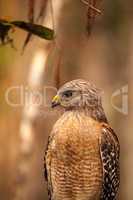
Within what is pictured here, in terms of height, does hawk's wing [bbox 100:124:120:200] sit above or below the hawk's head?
below

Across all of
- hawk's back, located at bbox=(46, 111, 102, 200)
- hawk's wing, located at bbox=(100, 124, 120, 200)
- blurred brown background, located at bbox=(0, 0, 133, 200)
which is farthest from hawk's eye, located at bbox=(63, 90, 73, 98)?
blurred brown background, located at bbox=(0, 0, 133, 200)

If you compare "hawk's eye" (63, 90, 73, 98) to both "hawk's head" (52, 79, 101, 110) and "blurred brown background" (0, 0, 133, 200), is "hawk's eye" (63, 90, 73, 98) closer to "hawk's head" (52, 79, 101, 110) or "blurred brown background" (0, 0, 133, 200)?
"hawk's head" (52, 79, 101, 110)

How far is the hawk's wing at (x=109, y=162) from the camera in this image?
7641 mm

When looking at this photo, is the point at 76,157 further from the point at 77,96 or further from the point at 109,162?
the point at 77,96

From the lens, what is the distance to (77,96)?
7.61 metres

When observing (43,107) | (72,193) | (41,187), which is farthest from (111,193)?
(41,187)

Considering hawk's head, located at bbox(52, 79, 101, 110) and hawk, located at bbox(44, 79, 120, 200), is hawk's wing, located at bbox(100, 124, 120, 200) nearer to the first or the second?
hawk, located at bbox(44, 79, 120, 200)

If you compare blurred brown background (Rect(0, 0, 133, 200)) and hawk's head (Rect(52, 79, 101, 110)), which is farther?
blurred brown background (Rect(0, 0, 133, 200))

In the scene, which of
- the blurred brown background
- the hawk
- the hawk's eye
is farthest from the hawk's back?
the blurred brown background

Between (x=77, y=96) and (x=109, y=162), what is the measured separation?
0.44m

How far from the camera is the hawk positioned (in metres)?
7.60

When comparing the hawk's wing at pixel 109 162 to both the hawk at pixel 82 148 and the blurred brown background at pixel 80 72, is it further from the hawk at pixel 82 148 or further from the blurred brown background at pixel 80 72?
the blurred brown background at pixel 80 72

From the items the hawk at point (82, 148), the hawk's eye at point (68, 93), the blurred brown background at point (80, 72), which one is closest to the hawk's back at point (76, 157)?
the hawk at point (82, 148)

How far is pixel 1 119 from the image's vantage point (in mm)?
11219
